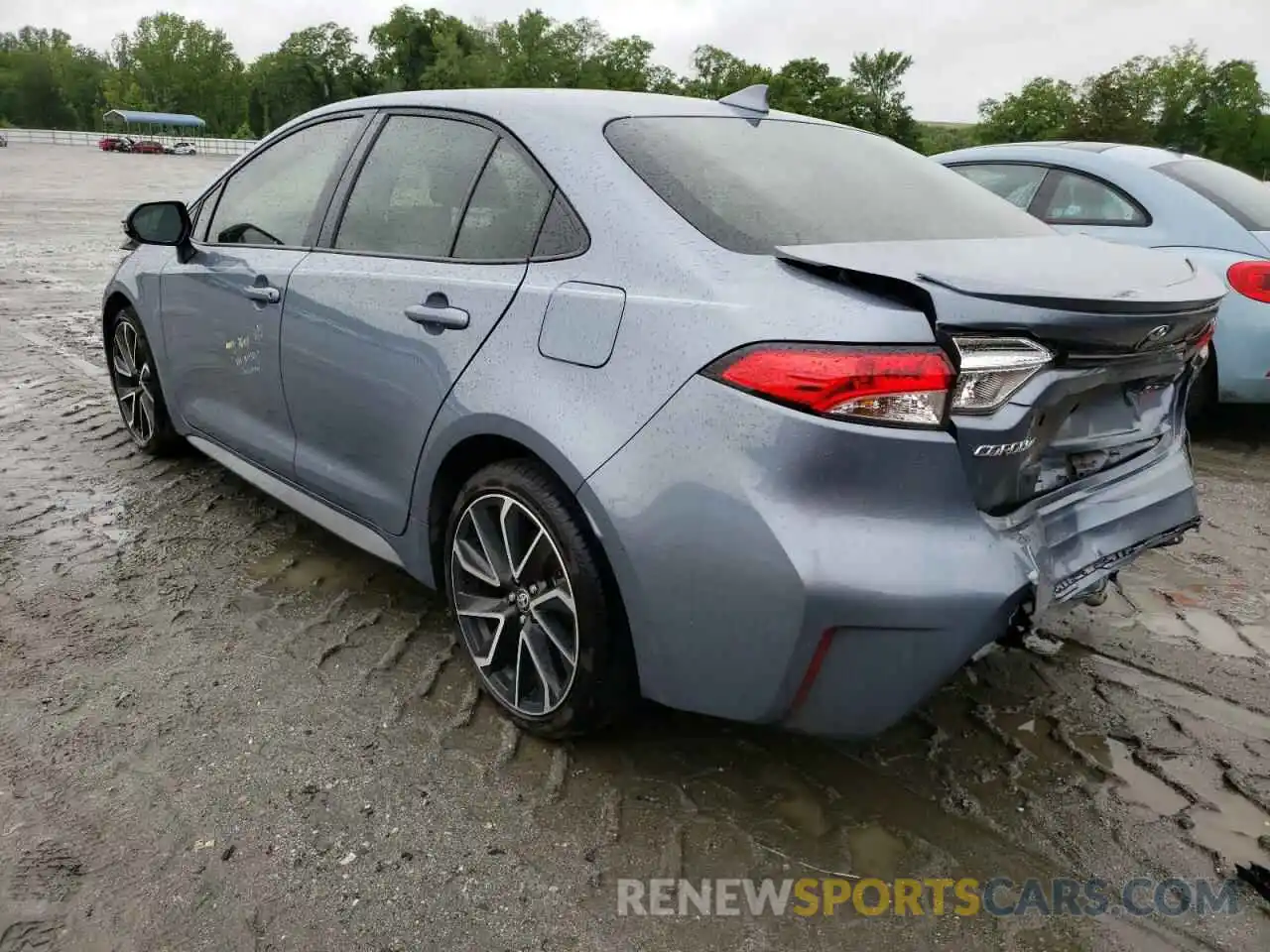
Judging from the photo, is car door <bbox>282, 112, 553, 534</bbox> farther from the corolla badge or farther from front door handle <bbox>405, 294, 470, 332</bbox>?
the corolla badge

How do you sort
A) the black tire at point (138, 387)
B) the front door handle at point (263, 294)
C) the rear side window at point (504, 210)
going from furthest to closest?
the black tire at point (138, 387)
the front door handle at point (263, 294)
the rear side window at point (504, 210)

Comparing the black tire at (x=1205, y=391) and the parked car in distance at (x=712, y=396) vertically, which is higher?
the parked car in distance at (x=712, y=396)

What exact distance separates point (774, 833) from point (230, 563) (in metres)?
2.37

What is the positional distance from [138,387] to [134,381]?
59 mm

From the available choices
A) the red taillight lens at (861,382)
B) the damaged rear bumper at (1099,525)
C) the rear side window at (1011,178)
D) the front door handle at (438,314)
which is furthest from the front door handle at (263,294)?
the rear side window at (1011,178)

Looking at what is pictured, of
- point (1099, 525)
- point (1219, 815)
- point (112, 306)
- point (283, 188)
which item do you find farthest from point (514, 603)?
point (112, 306)

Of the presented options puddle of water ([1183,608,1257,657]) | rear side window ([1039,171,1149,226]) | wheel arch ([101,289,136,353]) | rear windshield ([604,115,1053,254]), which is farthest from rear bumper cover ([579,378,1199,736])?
rear side window ([1039,171,1149,226])

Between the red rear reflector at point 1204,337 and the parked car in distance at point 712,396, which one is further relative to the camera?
the red rear reflector at point 1204,337

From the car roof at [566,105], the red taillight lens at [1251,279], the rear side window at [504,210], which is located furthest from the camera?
the red taillight lens at [1251,279]

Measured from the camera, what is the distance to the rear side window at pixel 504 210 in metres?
2.65

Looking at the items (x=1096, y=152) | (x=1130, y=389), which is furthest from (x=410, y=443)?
(x=1096, y=152)

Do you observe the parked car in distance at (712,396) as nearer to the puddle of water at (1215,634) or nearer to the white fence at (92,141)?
the puddle of water at (1215,634)

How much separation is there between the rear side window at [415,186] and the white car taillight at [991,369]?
149cm

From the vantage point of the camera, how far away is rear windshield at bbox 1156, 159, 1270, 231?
204 inches
